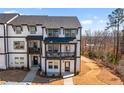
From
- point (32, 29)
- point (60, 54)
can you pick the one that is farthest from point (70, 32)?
point (32, 29)

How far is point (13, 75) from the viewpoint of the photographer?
10.5 feet

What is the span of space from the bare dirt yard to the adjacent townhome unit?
0.18 metres

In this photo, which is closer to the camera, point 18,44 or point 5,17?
point 5,17

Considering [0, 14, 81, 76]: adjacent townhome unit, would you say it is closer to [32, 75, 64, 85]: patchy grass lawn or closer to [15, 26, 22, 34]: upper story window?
[15, 26, 22, 34]: upper story window

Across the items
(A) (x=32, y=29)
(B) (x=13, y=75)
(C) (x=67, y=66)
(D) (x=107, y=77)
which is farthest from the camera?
(C) (x=67, y=66)

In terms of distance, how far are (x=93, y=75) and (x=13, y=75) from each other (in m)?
1.26

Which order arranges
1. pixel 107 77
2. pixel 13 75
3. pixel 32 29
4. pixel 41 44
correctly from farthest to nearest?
pixel 41 44 < pixel 32 29 < pixel 13 75 < pixel 107 77

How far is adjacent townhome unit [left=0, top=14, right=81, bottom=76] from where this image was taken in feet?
10.7

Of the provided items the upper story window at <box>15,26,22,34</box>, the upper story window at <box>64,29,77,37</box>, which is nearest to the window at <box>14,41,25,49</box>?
the upper story window at <box>15,26,22,34</box>

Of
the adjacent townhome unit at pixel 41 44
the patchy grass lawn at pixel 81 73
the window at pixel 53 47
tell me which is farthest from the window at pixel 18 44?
the patchy grass lawn at pixel 81 73

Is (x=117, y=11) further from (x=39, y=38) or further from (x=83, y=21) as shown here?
(x=39, y=38)

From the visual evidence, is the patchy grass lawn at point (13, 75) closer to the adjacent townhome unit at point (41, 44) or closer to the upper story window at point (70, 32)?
the adjacent townhome unit at point (41, 44)

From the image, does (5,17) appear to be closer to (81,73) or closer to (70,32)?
(70,32)
